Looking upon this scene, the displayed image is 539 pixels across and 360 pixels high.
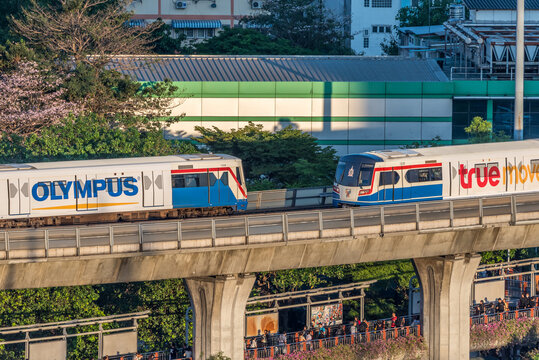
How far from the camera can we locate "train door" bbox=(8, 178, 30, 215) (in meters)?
44.5

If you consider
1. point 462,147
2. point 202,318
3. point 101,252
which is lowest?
point 202,318

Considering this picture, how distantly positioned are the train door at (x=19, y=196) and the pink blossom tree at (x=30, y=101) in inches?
586

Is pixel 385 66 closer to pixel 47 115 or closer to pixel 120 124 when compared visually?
pixel 120 124

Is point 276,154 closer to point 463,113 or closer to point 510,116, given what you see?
point 463,113

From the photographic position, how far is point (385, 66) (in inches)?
3098

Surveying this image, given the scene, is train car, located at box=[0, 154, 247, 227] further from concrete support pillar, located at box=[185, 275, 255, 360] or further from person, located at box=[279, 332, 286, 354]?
person, located at box=[279, 332, 286, 354]

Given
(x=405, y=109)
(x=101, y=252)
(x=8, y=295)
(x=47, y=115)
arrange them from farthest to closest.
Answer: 1. (x=405, y=109)
2. (x=47, y=115)
3. (x=8, y=295)
4. (x=101, y=252)

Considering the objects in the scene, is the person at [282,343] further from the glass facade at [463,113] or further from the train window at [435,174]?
the glass facade at [463,113]

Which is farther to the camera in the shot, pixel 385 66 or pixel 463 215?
pixel 385 66

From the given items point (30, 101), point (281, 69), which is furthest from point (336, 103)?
point (30, 101)

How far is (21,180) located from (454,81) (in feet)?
125

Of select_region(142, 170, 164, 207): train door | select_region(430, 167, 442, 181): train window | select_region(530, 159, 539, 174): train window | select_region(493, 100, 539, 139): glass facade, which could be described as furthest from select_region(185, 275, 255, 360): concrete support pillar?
select_region(493, 100, 539, 139): glass facade

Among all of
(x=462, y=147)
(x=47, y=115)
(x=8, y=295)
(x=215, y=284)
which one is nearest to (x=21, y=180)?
(x=8, y=295)

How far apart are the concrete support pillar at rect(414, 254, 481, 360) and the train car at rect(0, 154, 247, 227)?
9.27 m
